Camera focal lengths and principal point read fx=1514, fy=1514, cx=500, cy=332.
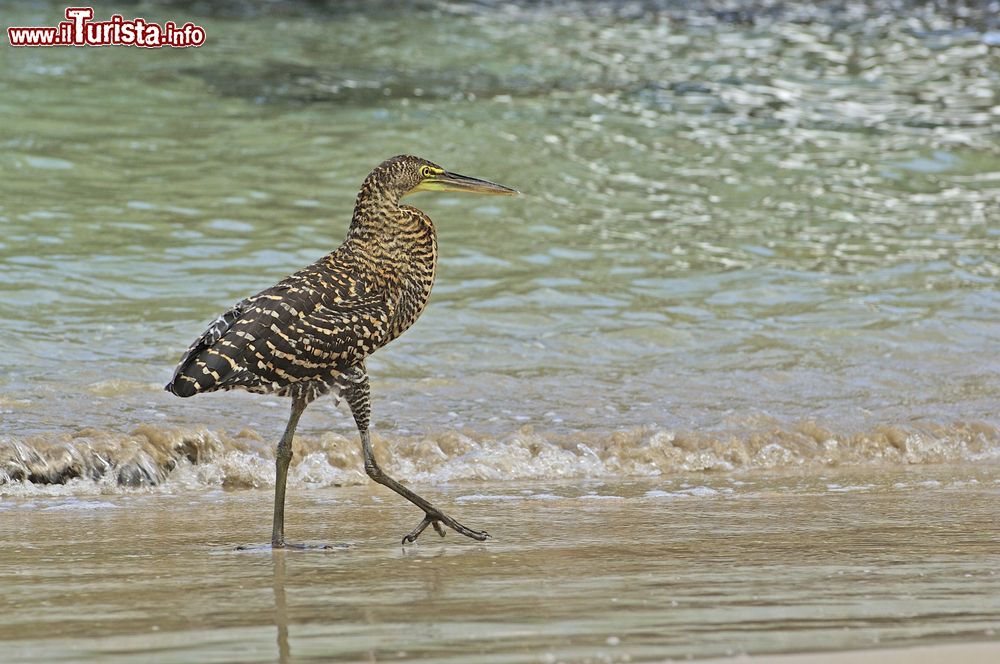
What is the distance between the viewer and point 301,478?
7285 mm

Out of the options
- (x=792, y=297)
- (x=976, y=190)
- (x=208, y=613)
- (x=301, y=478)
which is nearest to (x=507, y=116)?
(x=976, y=190)

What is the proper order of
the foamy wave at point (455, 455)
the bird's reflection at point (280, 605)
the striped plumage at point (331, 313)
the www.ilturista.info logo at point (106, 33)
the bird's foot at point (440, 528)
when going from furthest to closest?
the www.ilturista.info logo at point (106, 33) < the foamy wave at point (455, 455) < the bird's foot at point (440, 528) < the striped plumage at point (331, 313) < the bird's reflection at point (280, 605)

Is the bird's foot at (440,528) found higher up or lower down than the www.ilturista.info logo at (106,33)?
lower down

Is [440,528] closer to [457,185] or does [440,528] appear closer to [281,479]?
[281,479]

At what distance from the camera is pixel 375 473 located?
6.08 metres

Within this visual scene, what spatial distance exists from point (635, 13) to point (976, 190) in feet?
30.6

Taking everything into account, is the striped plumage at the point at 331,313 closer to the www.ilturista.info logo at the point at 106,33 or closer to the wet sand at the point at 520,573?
the wet sand at the point at 520,573

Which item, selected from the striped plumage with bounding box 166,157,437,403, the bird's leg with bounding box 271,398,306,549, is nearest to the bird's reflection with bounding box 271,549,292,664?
the bird's leg with bounding box 271,398,306,549

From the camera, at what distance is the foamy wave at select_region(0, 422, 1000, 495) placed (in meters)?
6.96

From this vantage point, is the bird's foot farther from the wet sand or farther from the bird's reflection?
the bird's reflection

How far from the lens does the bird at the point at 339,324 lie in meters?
5.54

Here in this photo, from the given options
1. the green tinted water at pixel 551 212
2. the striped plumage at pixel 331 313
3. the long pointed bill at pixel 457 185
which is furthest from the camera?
the green tinted water at pixel 551 212

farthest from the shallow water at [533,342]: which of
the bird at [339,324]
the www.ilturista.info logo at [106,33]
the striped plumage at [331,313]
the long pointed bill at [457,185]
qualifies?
the long pointed bill at [457,185]

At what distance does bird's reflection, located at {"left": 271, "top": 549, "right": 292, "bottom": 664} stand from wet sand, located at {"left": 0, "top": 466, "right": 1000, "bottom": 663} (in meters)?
0.01
